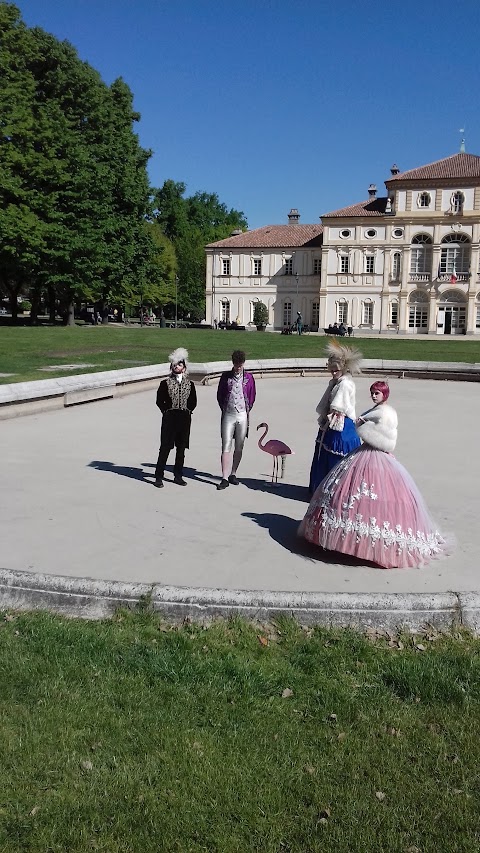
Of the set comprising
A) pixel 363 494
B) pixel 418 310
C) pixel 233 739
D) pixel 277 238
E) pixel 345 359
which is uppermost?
pixel 277 238

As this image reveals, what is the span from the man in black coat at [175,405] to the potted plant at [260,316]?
66.8 m

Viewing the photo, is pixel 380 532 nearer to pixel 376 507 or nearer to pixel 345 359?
pixel 376 507

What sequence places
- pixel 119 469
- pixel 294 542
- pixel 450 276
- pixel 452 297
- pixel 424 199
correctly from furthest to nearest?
pixel 452 297
pixel 424 199
pixel 450 276
pixel 119 469
pixel 294 542

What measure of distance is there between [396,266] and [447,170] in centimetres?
1079

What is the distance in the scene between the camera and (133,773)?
354 cm

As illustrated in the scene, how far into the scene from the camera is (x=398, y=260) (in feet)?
259

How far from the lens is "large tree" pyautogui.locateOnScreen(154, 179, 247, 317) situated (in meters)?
90.0

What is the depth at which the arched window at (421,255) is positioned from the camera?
7794 centimetres

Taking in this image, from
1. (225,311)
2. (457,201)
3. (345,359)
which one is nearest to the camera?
(345,359)

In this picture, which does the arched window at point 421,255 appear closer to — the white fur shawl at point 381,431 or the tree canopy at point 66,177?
the tree canopy at point 66,177

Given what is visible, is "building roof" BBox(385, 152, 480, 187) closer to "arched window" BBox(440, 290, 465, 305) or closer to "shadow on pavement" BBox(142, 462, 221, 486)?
"arched window" BBox(440, 290, 465, 305)

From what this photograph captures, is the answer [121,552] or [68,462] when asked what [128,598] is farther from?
[68,462]

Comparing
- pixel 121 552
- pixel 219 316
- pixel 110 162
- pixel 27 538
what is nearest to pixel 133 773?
pixel 121 552

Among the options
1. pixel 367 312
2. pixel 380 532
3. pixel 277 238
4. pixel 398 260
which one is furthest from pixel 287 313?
pixel 380 532
